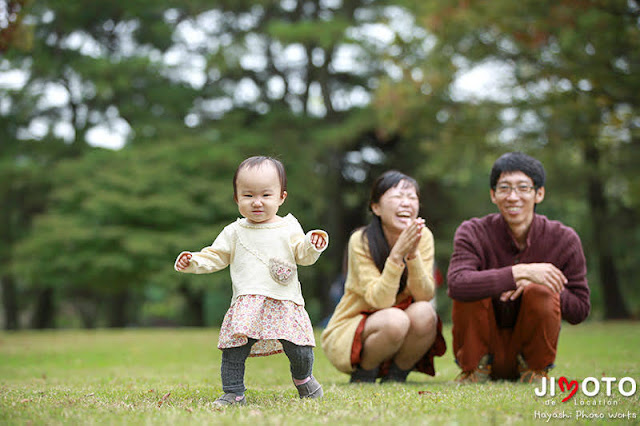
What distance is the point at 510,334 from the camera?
4734 millimetres

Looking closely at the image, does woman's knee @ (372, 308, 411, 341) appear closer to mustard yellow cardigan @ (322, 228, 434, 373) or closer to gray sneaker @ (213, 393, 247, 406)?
mustard yellow cardigan @ (322, 228, 434, 373)

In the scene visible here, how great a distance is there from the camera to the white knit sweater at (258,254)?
3.63 metres

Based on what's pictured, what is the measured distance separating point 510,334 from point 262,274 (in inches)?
79.3

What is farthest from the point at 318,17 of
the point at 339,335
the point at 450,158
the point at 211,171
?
the point at 339,335

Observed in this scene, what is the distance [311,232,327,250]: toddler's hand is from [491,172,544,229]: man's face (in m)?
1.68

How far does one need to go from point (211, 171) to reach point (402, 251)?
1776 cm

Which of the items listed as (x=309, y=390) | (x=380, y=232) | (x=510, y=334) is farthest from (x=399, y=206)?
(x=309, y=390)

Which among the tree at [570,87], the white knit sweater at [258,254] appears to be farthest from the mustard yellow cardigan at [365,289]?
the tree at [570,87]

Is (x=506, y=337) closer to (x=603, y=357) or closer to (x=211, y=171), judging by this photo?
(x=603, y=357)

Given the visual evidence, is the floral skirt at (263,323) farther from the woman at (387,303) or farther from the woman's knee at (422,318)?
the woman's knee at (422,318)

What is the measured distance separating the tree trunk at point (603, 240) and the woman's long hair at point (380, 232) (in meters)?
12.1

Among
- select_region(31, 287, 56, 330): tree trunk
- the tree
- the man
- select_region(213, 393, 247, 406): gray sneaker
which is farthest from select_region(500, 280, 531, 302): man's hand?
select_region(31, 287, 56, 330): tree trunk

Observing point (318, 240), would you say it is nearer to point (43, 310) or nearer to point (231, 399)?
point (231, 399)

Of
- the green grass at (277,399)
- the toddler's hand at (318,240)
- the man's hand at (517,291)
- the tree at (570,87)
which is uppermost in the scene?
the tree at (570,87)
